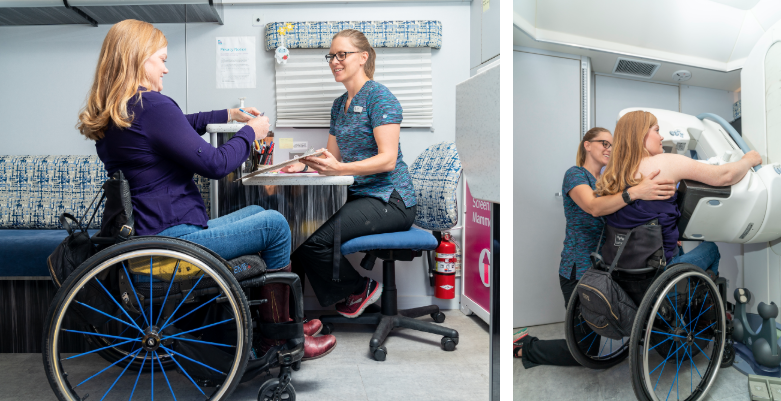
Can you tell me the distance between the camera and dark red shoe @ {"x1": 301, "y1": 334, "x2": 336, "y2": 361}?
1.86m

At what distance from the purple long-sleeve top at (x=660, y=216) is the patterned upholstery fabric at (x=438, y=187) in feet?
4.54

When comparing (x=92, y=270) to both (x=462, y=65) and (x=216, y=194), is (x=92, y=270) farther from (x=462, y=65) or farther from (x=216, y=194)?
(x=462, y=65)

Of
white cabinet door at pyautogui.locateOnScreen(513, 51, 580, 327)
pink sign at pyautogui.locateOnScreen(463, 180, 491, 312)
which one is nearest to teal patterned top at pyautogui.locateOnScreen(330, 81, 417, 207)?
pink sign at pyautogui.locateOnScreen(463, 180, 491, 312)

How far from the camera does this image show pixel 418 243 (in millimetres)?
1993

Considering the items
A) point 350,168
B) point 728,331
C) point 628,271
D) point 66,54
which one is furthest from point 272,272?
point 66,54

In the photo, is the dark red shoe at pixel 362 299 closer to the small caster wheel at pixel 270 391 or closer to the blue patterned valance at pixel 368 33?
the small caster wheel at pixel 270 391

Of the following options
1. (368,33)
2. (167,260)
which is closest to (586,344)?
(167,260)

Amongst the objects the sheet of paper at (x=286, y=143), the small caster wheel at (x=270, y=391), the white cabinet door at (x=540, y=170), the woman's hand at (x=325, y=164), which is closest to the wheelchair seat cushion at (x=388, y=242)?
the woman's hand at (x=325, y=164)

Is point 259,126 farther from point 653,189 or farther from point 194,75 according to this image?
point 653,189

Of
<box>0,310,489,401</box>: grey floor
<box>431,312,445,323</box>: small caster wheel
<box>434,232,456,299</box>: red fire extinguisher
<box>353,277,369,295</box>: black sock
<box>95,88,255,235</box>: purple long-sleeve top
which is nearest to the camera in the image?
<box>95,88,255,235</box>: purple long-sleeve top

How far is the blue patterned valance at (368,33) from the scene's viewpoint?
2.58 metres

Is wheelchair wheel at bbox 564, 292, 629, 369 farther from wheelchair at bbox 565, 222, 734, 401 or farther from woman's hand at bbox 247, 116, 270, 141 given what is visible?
woman's hand at bbox 247, 116, 270, 141

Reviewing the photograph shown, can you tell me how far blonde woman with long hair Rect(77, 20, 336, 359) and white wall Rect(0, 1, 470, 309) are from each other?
4.03 feet

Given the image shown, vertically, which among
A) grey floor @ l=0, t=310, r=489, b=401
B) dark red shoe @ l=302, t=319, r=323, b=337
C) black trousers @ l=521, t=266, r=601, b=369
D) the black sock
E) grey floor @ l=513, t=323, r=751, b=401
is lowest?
grey floor @ l=0, t=310, r=489, b=401
